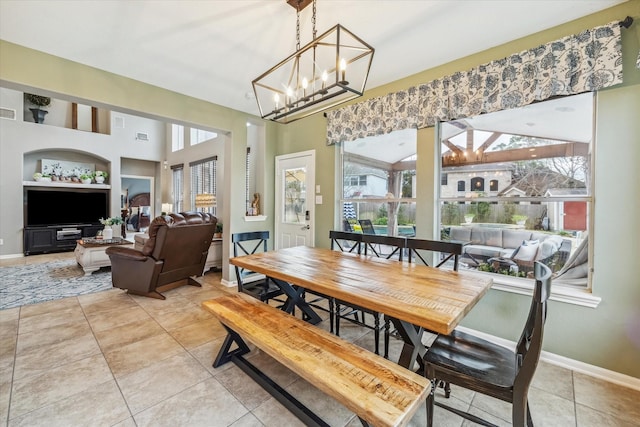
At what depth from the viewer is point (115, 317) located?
308 cm

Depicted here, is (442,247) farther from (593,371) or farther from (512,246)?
(593,371)

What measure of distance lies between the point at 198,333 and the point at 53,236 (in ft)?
22.8

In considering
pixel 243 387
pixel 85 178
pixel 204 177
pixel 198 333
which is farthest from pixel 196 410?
pixel 85 178

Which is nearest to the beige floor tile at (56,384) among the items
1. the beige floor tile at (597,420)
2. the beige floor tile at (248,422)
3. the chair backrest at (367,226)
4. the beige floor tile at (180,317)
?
the beige floor tile at (180,317)

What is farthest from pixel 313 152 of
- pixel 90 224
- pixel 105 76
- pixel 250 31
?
pixel 90 224

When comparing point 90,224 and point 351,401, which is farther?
point 90,224

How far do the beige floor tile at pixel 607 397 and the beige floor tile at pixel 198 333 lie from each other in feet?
9.57

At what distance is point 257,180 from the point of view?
189 inches

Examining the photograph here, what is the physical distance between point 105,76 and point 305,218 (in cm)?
298

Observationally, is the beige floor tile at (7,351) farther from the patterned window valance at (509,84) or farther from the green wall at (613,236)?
the green wall at (613,236)

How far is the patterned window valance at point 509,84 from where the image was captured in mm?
2016

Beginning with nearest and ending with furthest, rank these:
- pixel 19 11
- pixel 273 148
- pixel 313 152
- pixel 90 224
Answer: pixel 19 11 → pixel 313 152 → pixel 273 148 → pixel 90 224

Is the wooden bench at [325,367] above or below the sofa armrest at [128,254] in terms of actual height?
below

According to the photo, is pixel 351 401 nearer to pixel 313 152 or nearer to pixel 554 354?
pixel 554 354
